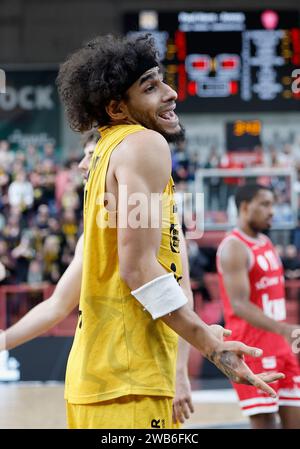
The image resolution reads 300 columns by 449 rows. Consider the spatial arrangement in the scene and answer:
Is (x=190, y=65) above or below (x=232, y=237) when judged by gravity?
above

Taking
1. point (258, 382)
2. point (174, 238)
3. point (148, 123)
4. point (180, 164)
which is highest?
point (148, 123)

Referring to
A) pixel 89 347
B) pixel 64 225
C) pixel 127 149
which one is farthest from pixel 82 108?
pixel 64 225

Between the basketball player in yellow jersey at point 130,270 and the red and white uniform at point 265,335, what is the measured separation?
2.35m

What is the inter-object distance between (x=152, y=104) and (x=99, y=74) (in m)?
0.20

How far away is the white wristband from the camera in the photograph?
8.54ft

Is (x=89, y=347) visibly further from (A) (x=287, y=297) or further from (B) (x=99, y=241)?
(A) (x=287, y=297)

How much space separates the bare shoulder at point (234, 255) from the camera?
5363mm

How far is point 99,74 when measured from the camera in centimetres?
292

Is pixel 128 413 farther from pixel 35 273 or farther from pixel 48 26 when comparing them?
pixel 48 26

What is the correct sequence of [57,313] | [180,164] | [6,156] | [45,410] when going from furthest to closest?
[6,156] < [180,164] < [45,410] < [57,313]

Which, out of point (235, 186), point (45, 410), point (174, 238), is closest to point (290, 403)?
point (174, 238)

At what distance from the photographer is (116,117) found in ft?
9.64

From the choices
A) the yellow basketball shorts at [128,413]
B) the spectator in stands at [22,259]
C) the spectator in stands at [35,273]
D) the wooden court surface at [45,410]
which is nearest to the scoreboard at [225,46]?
the spectator in stands at [22,259]
